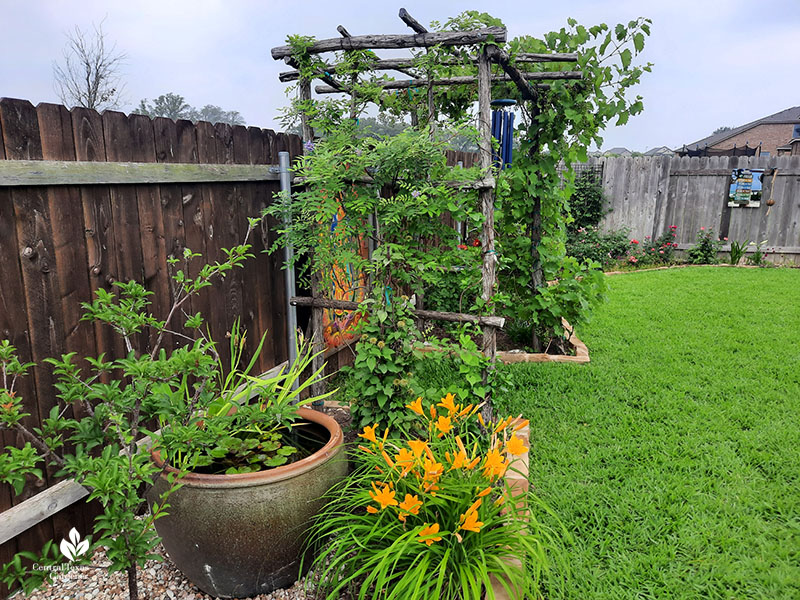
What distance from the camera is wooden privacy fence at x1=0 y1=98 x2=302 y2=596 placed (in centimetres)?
188

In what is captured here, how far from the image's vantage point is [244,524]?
1920mm

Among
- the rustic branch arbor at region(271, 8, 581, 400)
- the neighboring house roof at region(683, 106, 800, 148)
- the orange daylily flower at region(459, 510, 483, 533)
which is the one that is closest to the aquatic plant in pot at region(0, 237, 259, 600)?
the orange daylily flower at region(459, 510, 483, 533)

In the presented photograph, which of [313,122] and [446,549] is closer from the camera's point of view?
[446,549]

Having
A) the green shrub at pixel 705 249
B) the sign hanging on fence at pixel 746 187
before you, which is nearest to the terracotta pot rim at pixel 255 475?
the green shrub at pixel 705 249

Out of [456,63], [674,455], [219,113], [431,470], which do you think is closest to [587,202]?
[456,63]

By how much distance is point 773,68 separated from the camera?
2217 centimetres

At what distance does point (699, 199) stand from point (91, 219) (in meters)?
10.5

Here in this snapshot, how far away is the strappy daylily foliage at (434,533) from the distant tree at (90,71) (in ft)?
63.1

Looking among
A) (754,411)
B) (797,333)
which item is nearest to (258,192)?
(754,411)

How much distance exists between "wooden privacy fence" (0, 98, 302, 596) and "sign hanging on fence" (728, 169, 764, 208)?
969cm

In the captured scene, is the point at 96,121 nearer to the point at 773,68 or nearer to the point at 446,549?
the point at 446,549

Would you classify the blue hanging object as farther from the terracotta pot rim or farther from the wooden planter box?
the terracotta pot rim

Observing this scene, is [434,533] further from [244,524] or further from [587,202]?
[587,202]

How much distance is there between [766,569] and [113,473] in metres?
2.47
